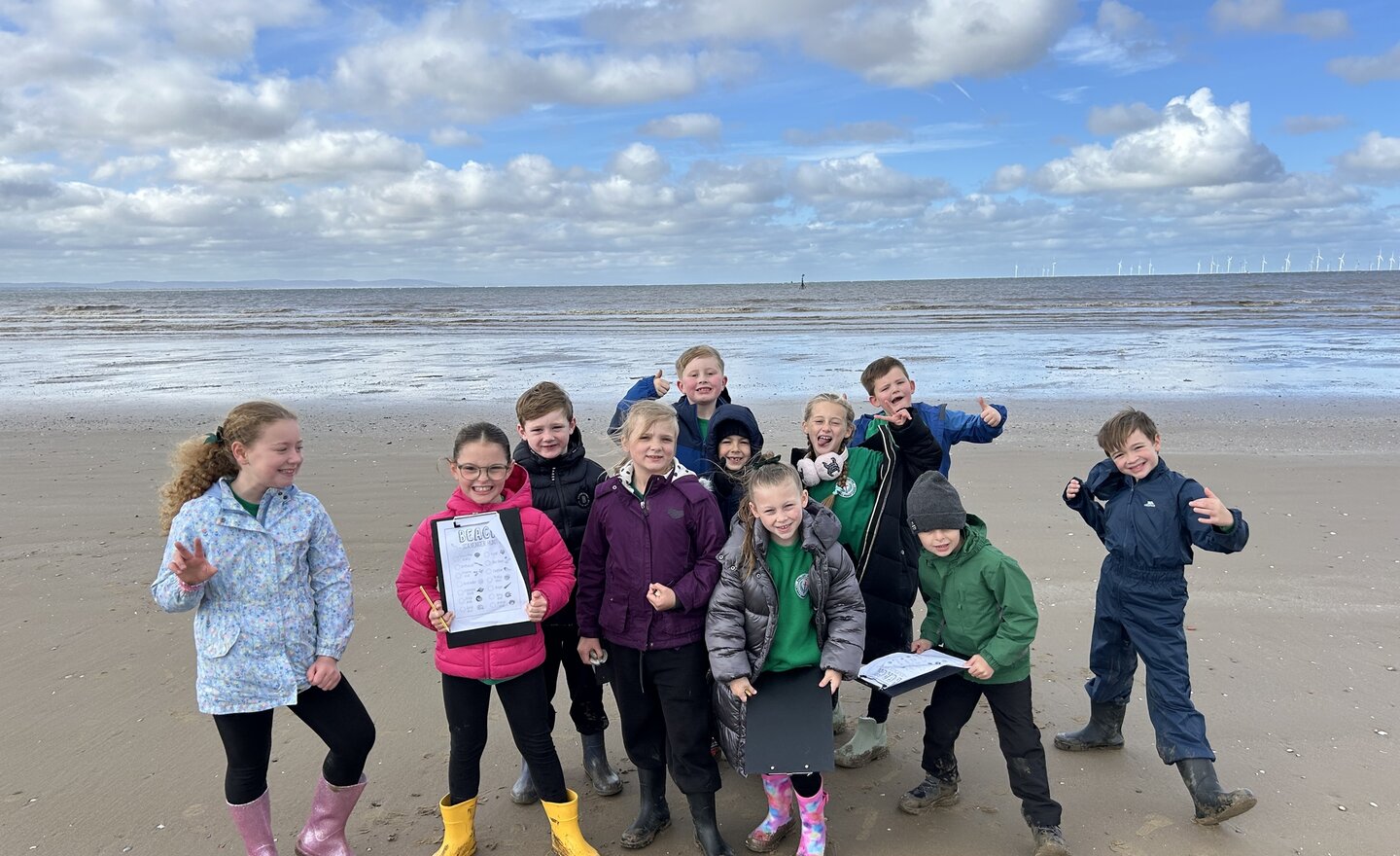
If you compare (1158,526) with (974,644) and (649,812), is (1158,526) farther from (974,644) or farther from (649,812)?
(649,812)

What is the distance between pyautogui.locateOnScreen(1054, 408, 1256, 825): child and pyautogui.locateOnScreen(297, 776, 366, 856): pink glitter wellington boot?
130 inches

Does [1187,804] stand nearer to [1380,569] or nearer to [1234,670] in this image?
[1234,670]

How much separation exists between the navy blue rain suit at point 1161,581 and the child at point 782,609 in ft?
4.24

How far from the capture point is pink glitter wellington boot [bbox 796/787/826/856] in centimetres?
324

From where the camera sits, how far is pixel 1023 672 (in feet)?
11.0

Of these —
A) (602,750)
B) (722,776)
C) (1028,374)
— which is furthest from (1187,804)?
(1028,374)

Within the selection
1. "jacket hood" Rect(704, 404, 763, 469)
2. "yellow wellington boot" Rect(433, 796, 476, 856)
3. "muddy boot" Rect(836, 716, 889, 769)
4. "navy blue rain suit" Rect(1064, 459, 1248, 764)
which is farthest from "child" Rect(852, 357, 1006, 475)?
"yellow wellington boot" Rect(433, 796, 476, 856)

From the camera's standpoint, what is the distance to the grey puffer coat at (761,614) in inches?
126

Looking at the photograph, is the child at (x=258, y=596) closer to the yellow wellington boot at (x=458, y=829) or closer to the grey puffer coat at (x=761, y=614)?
the yellow wellington boot at (x=458, y=829)

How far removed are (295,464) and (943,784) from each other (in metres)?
2.94

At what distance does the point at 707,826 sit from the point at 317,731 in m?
1.53

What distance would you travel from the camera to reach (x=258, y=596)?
2973mm

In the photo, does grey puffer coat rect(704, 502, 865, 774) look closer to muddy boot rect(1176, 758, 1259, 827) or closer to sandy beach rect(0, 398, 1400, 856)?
sandy beach rect(0, 398, 1400, 856)

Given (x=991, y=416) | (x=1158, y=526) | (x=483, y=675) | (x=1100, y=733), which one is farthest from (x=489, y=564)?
(x=1100, y=733)
